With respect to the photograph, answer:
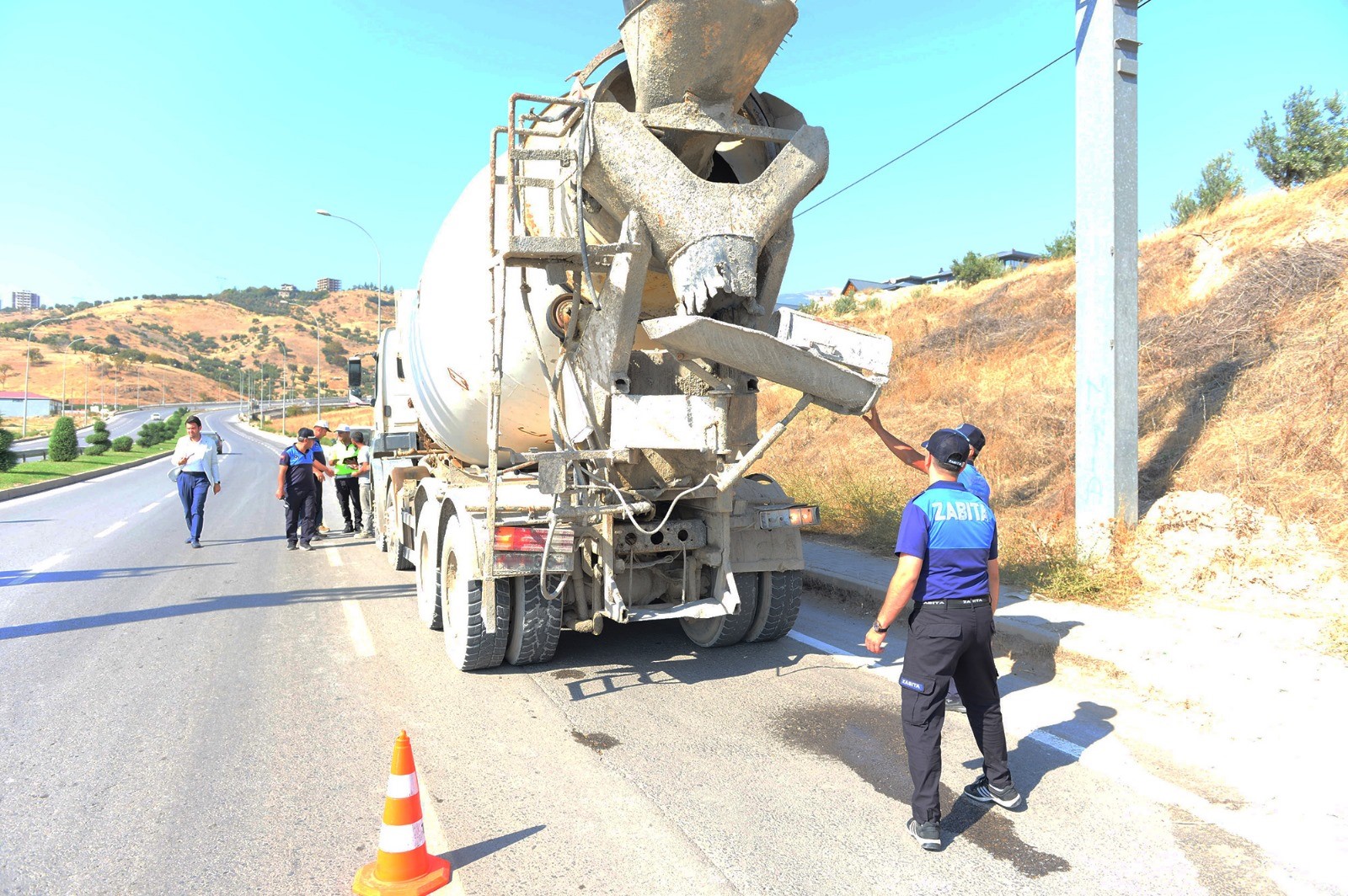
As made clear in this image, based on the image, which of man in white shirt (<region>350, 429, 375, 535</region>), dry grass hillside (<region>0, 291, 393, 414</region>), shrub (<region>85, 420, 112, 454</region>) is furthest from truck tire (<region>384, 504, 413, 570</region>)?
dry grass hillside (<region>0, 291, 393, 414</region>)

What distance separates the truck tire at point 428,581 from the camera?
6879 millimetres

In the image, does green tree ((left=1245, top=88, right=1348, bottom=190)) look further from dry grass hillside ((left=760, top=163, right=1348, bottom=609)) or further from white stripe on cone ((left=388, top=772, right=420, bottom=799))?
white stripe on cone ((left=388, top=772, right=420, bottom=799))

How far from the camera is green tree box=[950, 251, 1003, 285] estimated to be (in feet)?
112

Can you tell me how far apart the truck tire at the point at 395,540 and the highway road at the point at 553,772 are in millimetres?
2259

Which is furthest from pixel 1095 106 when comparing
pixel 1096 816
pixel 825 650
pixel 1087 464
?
pixel 1096 816

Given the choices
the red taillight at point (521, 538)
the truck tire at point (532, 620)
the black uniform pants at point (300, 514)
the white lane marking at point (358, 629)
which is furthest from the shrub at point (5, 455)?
the red taillight at point (521, 538)

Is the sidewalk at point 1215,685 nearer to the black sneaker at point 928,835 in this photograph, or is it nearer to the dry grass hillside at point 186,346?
the black sneaker at point 928,835

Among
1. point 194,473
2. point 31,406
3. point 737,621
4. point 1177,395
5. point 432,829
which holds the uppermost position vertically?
point 31,406

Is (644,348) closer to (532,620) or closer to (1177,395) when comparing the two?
(532,620)

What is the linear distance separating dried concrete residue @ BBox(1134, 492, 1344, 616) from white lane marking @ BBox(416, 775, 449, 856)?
5.88 metres

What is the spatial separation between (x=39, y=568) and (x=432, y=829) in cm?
908

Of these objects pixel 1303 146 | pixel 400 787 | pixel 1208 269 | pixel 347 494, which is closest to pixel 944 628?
pixel 400 787

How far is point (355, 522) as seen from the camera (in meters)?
14.6

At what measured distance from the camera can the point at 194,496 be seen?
11.9m
